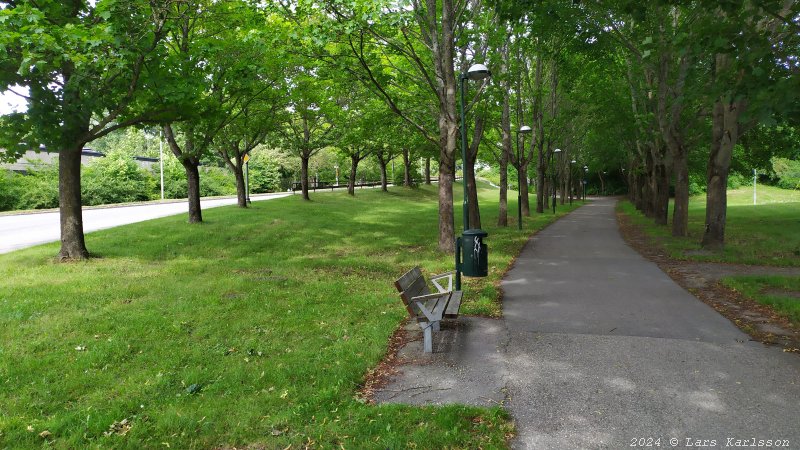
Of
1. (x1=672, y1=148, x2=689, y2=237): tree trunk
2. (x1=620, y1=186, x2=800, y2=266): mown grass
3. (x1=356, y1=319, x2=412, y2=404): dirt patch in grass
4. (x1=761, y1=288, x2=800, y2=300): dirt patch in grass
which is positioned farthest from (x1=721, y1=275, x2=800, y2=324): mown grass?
(x1=672, y1=148, x2=689, y2=237): tree trunk

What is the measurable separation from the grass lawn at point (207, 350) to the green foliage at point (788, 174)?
213ft

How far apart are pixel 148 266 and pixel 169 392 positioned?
260 inches

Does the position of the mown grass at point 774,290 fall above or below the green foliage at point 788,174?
below

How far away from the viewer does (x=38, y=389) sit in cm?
448

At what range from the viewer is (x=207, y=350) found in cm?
556

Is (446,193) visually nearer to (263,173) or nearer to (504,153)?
(504,153)

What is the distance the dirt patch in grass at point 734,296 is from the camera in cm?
599

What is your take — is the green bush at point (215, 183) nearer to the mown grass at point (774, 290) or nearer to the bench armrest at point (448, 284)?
the bench armrest at point (448, 284)

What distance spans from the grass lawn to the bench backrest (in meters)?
0.53

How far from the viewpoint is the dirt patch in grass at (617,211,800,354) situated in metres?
5.99

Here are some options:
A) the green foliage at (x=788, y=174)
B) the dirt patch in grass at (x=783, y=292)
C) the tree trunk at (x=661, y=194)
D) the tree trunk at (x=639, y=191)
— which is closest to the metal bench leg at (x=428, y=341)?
the dirt patch in grass at (x=783, y=292)

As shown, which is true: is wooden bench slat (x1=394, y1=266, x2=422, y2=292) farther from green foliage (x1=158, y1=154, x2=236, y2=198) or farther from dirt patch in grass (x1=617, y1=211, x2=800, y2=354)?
green foliage (x1=158, y1=154, x2=236, y2=198)

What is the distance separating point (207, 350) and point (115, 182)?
35786 mm

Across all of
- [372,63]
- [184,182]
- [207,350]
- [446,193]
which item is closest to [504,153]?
[446,193]
